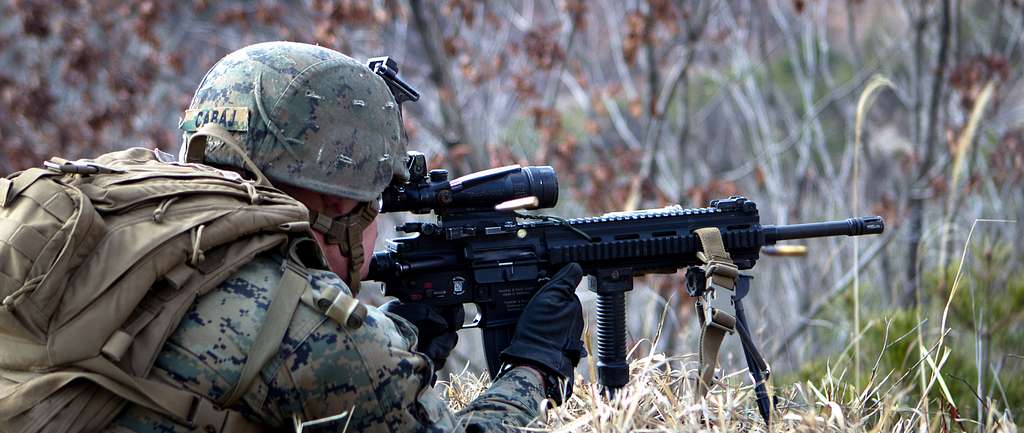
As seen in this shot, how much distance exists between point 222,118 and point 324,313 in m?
0.71

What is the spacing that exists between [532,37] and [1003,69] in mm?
3339

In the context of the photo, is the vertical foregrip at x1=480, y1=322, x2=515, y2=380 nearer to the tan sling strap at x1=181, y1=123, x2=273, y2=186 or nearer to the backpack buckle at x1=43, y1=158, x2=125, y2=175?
the tan sling strap at x1=181, y1=123, x2=273, y2=186

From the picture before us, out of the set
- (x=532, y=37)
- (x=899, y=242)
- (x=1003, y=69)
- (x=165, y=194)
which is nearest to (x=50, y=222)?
(x=165, y=194)

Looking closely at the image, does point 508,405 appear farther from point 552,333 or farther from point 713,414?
point 713,414

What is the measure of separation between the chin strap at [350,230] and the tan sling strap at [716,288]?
1.18 meters

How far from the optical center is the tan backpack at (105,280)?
6.97ft

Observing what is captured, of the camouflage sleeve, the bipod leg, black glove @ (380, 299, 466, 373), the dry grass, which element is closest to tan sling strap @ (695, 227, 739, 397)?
the bipod leg

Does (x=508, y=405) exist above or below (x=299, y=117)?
below

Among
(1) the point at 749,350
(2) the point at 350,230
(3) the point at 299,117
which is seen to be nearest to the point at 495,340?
(2) the point at 350,230

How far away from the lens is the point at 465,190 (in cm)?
325

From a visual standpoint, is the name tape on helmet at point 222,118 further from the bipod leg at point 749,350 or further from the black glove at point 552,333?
the bipod leg at point 749,350

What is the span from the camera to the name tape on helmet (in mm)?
2686

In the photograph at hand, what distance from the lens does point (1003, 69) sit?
23.8ft

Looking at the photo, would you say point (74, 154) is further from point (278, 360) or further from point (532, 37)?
point (278, 360)
